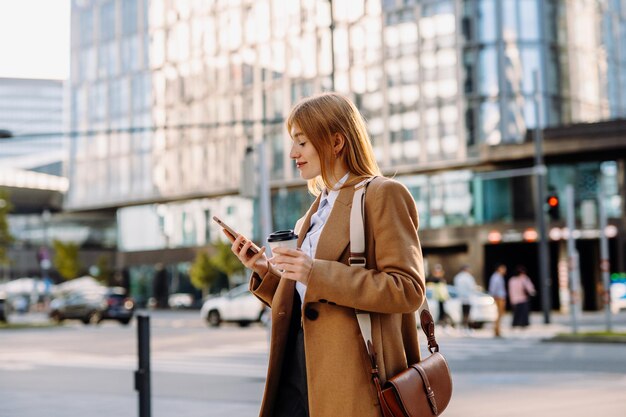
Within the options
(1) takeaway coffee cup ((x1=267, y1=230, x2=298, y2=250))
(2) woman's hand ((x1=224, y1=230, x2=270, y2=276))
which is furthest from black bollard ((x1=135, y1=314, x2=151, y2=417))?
(1) takeaway coffee cup ((x1=267, y1=230, x2=298, y2=250))

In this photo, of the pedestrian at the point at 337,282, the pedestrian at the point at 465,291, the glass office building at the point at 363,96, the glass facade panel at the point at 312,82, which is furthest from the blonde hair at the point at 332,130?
the glass office building at the point at 363,96

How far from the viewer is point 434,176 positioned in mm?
47406

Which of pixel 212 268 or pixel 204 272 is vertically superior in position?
pixel 212 268

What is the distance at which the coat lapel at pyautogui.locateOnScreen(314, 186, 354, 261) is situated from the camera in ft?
9.43

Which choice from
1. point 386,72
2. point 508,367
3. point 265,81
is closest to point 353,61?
point 386,72

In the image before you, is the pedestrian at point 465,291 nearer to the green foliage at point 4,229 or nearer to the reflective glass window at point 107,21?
the green foliage at point 4,229

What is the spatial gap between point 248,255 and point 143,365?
4100 millimetres

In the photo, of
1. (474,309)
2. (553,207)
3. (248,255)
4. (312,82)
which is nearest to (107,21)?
(312,82)

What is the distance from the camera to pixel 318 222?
3.08 m

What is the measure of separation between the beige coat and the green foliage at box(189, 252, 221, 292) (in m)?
53.6

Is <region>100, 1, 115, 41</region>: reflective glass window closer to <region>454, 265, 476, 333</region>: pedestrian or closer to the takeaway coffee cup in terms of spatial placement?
<region>454, 265, 476, 333</region>: pedestrian

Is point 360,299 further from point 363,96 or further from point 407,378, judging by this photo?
point 363,96

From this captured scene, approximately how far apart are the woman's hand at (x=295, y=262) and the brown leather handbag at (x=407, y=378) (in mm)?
157

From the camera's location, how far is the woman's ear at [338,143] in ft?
9.79
